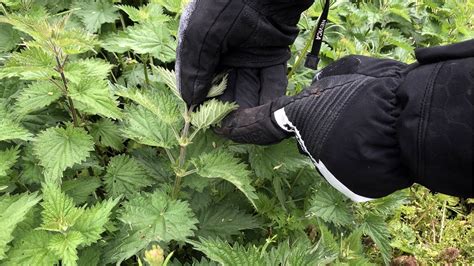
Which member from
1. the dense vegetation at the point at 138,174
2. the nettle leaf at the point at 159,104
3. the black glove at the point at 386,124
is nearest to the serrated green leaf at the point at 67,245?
the dense vegetation at the point at 138,174

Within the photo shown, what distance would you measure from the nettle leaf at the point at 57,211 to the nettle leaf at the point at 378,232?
2.99ft

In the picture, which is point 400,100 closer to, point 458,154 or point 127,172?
point 458,154

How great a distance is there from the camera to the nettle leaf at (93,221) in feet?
3.91

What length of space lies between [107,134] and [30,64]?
1.20 feet

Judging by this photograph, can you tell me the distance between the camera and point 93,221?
4.00 ft

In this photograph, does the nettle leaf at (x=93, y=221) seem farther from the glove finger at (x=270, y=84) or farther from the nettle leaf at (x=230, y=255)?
the glove finger at (x=270, y=84)

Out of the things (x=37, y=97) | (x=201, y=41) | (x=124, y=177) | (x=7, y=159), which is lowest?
(x=124, y=177)

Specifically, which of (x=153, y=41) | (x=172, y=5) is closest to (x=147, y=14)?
(x=172, y=5)

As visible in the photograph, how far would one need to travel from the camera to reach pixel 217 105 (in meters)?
1.24

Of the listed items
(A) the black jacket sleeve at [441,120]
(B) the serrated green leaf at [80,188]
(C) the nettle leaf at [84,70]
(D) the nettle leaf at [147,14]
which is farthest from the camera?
(D) the nettle leaf at [147,14]

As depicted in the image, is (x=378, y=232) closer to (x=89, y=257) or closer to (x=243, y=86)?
(x=243, y=86)

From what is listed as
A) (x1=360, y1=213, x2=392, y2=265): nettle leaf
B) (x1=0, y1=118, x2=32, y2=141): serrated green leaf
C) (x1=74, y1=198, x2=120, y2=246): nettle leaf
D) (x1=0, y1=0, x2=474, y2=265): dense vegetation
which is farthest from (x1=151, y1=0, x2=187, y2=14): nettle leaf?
(x1=360, y1=213, x2=392, y2=265): nettle leaf

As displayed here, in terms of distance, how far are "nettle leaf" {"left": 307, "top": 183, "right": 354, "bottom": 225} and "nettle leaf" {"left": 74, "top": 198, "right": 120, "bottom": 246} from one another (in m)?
0.63

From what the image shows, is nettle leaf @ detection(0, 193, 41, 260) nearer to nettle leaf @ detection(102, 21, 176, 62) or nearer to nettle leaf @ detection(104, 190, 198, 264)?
nettle leaf @ detection(104, 190, 198, 264)
